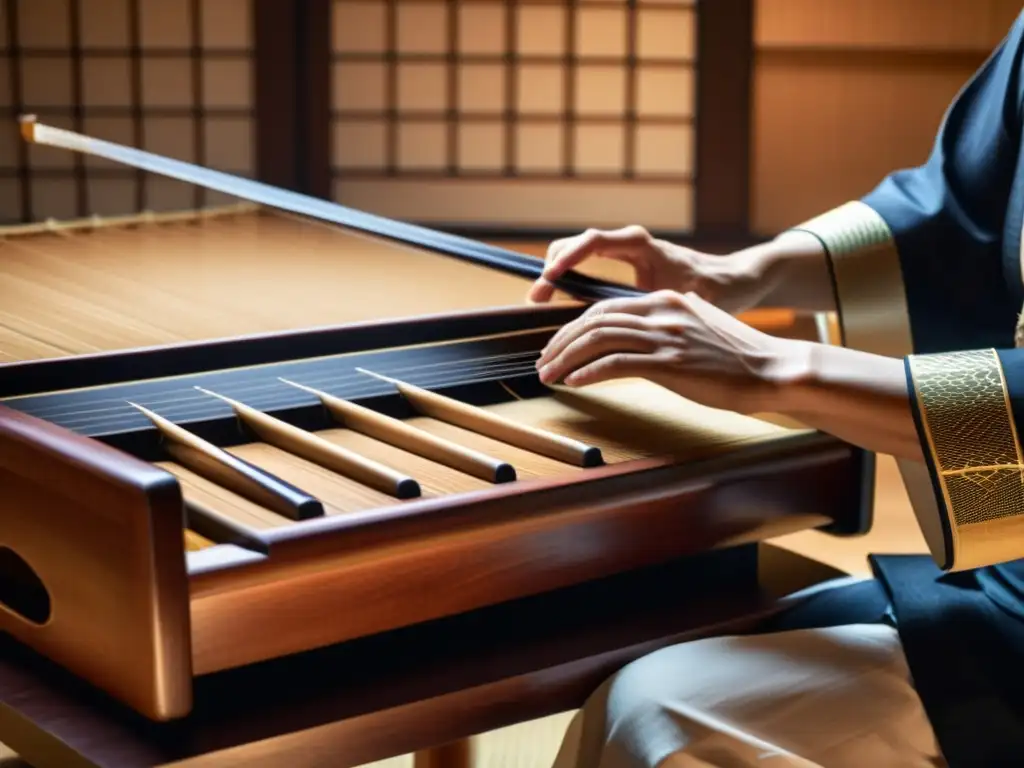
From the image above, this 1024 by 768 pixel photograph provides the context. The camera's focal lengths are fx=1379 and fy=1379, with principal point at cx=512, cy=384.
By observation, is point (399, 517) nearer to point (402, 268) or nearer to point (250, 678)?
point (250, 678)

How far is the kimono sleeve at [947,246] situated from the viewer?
66.2 inches

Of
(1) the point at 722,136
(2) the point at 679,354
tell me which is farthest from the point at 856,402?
(1) the point at 722,136

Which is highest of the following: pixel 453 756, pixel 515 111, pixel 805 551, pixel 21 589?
pixel 515 111

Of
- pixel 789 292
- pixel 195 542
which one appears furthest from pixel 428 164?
pixel 195 542

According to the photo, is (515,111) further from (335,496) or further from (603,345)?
(335,496)

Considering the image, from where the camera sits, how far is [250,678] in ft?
3.49

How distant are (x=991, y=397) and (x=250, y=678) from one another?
2.30ft

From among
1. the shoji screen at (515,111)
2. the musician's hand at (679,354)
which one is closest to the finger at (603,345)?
the musician's hand at (679,354)

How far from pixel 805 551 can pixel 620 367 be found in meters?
1.83

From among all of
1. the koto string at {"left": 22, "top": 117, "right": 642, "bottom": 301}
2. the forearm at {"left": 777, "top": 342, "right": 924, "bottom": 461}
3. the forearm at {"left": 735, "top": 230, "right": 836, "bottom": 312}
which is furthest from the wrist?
the forearm at {"left": 735, "top": 230, "right": 836, "bottom": 312}

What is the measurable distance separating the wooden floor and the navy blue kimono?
1.23 ft

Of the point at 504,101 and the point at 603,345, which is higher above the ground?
the point at 504,101

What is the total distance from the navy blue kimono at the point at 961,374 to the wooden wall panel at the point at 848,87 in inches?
129

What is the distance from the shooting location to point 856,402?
1.27 m
